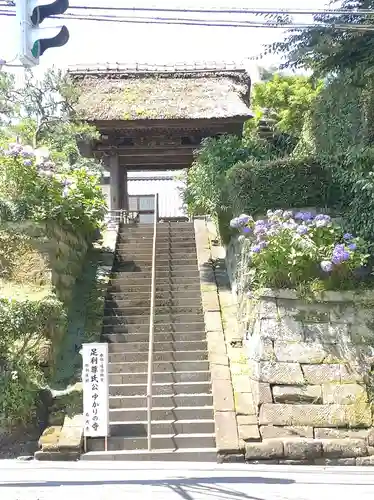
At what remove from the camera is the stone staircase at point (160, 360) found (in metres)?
6.92

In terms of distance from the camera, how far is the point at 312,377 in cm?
731

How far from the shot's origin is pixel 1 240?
8844mm

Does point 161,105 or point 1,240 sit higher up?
point 161,105

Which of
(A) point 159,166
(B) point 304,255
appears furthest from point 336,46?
(A) point 159,166

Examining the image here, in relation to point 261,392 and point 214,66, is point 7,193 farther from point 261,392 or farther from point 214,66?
point 214,66

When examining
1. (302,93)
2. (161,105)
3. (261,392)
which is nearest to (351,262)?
(261,392)

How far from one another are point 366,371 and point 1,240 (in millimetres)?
5746

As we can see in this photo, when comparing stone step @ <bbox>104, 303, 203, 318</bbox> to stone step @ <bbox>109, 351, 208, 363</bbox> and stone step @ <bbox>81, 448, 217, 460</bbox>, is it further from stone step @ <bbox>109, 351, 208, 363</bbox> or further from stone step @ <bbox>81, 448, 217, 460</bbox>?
stone step @ <bbox>81, 448, 217, 460</bbox>

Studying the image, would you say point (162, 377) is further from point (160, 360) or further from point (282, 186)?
point (282, 186)

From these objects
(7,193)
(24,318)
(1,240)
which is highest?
(7,193)

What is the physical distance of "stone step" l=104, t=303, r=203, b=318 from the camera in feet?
31.7

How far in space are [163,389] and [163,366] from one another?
546 millimetres

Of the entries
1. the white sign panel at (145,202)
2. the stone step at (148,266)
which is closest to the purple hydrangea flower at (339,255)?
the stone step at (148,266)

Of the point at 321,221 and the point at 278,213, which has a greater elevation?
the point at 278,213
